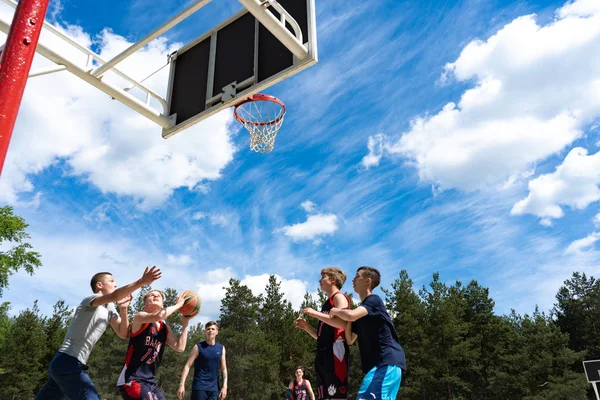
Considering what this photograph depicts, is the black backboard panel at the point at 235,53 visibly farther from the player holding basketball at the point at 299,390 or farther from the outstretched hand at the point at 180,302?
the player holding basketball at the point at 299,390

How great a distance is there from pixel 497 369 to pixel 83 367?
39.3 m

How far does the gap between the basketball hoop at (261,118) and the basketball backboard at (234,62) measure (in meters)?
0.68

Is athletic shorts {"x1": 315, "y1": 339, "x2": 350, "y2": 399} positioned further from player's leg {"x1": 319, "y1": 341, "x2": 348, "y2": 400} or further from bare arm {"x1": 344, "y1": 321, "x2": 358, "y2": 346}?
bare arm {"x1": 344, "y1": 321, "x2": 358, "y2": 346}

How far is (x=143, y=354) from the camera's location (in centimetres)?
522

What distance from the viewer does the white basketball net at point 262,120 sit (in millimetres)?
8188

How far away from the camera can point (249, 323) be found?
42.1 metres

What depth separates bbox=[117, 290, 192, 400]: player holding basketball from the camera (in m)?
5.01

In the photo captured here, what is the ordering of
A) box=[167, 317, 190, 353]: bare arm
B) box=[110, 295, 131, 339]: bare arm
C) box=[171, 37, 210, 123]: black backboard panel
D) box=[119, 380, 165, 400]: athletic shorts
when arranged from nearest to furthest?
box=[119, 380, 165, 400]: athletic shorts → box=[110, 295, 131, 339]: bare arm → box=[167, 317, 190, 353]: bare arm → box=[171, 37, 210, 123]: black backboard panel

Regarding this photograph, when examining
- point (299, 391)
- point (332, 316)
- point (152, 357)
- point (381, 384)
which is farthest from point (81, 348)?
point (299, 391)

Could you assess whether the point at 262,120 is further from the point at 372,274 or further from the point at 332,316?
the point at 332,316

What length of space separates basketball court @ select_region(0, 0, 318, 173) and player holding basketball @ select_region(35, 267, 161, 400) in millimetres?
3490

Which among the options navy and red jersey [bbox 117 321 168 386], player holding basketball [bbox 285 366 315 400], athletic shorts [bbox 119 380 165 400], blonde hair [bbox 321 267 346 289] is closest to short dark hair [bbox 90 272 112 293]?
navy and red jersey [bbox 117 321 168 386]

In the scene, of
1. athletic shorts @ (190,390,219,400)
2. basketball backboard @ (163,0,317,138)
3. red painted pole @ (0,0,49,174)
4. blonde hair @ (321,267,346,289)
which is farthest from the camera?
athletic shorts @ (190,390,219,400)

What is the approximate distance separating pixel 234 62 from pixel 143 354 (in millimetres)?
4636
